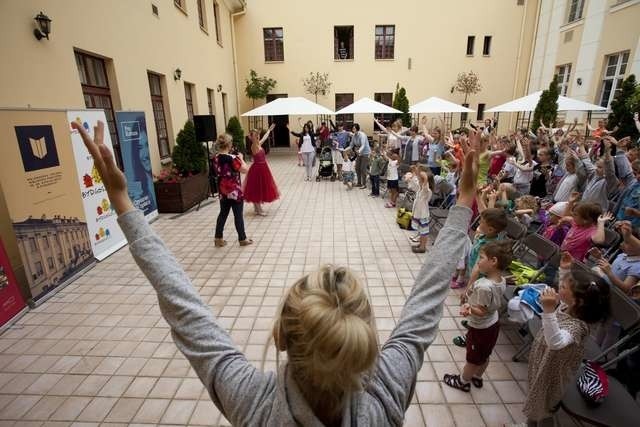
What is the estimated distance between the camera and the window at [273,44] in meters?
18.0

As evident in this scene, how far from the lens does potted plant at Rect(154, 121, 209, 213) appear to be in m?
7.72

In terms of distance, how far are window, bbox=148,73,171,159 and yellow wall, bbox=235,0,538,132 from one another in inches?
393

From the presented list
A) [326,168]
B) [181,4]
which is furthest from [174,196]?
[181,4]

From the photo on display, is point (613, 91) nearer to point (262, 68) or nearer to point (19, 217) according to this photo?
point (262, 68)

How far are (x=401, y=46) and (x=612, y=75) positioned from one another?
30.4ft

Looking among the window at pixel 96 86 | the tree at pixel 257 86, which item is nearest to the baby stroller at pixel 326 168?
the window at pixel 96 86

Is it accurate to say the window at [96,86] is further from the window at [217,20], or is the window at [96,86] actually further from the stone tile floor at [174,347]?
the window at [217,20]

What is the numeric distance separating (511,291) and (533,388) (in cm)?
128

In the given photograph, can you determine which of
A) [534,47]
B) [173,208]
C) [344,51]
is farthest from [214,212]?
[534,47]

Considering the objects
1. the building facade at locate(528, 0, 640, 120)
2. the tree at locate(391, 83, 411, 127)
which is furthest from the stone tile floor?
the building facade at locate(528, 0, 640, 120)

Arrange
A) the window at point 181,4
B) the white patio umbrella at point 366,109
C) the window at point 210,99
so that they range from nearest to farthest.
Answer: the window at point 181,4
the white patio umbrella at point 366,109
the window at point 210,99

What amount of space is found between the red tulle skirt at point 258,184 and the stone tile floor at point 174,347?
1.26 meters

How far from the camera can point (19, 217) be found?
393 centimetres

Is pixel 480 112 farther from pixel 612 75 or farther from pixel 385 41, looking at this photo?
pixel 612 75
